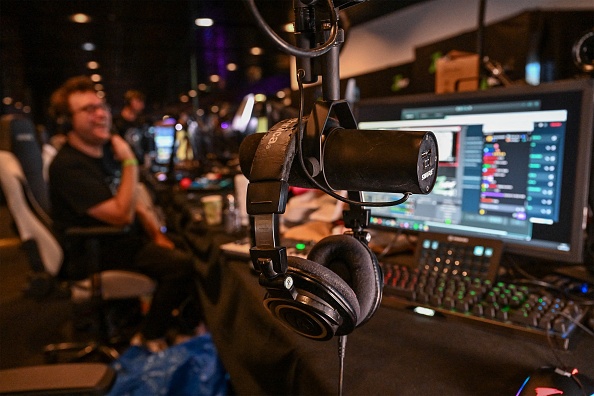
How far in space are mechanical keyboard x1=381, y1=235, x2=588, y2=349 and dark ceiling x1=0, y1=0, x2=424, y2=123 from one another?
2.94 m

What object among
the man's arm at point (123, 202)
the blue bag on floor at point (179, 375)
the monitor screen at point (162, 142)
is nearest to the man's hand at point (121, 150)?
the man's arm at point (123, 202)

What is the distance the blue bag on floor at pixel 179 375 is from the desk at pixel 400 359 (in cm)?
42

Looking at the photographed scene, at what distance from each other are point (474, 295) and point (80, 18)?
21.4 feet

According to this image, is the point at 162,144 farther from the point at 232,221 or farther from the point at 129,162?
the point at 232,221

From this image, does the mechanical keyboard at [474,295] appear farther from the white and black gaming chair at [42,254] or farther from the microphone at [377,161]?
the white and black gaming chair at [42,254]

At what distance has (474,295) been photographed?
724 millimetres

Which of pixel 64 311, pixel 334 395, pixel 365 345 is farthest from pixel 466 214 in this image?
pixel 64 311

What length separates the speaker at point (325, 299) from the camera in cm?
36

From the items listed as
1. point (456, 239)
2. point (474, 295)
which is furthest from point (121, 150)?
point (474, 295)

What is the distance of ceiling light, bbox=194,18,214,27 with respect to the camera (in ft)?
19.5

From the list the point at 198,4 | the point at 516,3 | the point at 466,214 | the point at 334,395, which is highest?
the point at 198,4

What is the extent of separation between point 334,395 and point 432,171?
1.08ft

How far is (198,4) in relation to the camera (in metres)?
5.10

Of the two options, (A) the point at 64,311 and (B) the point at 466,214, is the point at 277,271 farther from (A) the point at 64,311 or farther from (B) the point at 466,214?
(A) the point at 64,311
